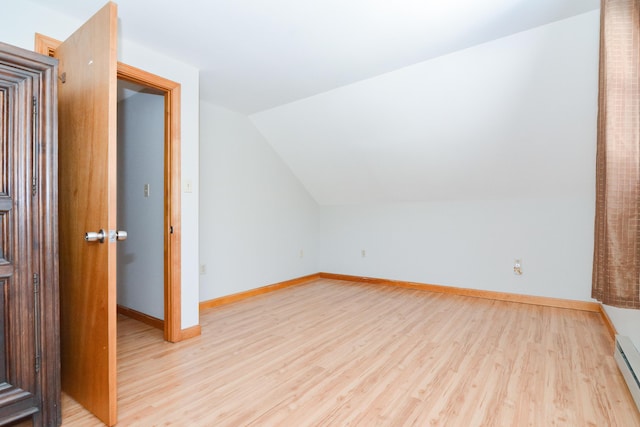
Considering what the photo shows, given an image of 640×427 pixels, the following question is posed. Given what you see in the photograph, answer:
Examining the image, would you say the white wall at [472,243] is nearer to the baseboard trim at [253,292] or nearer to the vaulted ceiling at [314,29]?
the baseboard trim at [253,292]

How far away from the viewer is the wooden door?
134 cm

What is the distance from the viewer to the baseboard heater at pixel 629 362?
5.05 ft

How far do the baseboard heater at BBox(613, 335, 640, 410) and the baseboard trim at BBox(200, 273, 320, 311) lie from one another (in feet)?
9.80

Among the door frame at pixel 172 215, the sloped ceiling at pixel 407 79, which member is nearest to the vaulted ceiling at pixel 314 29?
the sloped ceiling at pixel 407 79

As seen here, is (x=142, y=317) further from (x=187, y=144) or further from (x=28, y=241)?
(x=28, y=241)

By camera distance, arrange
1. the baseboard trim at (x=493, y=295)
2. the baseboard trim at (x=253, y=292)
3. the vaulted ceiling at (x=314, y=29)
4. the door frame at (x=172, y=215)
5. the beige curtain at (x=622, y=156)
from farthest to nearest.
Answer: the baseboard trim at (x=253, y=292), the baseboard trim at (x=493, y=295), the door frame at (x=172, y=215), the vaulted ceiling at (x=314, y=29), the beige curtain at (x=622, y=156)

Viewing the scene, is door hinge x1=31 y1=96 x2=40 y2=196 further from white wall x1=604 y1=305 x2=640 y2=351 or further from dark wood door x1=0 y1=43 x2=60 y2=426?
white wall x1=604 y1=305 x2=640 y2=351

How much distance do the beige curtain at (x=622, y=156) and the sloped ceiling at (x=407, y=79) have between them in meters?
0.64

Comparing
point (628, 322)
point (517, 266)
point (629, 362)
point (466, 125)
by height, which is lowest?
point (629, 362)

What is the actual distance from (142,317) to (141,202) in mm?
992

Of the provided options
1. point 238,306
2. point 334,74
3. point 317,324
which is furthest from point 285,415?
point 334,74

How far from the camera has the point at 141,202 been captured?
2854mm

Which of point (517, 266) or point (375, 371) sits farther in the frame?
point (517, 266)

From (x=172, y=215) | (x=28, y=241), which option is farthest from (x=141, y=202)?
(x=28, y=241)
